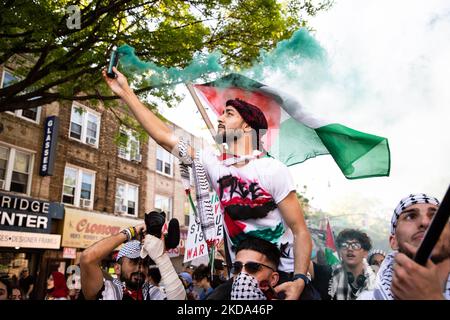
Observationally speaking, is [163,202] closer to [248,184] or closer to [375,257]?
[375,257]

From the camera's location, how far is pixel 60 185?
13336mm

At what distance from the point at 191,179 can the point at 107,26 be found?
13.8 feet

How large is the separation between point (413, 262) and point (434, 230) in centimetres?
17

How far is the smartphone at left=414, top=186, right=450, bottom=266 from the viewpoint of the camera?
3.33 feet

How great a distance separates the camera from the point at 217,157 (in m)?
2.16

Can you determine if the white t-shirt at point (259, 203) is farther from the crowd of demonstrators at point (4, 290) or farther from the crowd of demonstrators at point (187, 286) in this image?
the crowd of demonstrators at point (4, 290)

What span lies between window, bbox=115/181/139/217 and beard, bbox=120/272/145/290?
13.6 meters

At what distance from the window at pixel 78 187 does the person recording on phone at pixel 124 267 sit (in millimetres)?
12160

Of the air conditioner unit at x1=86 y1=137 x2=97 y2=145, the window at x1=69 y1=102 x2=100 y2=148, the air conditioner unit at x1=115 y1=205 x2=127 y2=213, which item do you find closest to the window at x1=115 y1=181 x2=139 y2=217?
the air conditioner unit at x1=115 y1=205 x2=127 y2=213

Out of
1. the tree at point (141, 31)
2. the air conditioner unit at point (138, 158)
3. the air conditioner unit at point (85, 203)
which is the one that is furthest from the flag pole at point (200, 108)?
the air conditioner unit at point (138, 158)

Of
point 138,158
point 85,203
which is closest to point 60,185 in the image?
point 85,203
